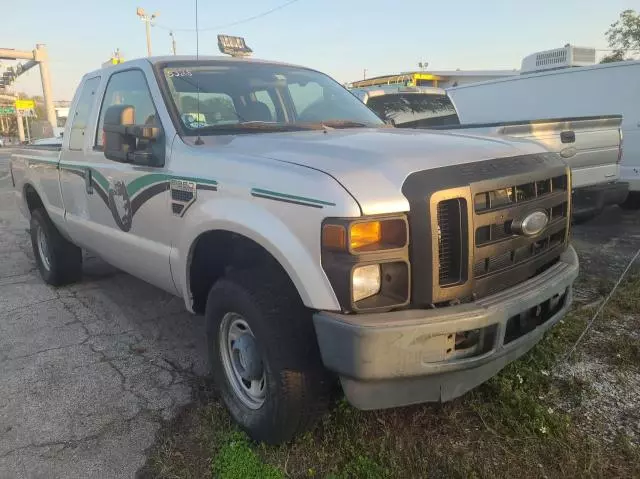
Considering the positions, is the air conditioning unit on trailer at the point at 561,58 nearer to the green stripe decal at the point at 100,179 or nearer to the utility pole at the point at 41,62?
the green stripe decal at the point at 100,179

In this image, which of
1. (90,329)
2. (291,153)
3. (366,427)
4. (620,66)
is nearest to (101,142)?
(90,329)

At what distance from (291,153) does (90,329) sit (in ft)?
9.00

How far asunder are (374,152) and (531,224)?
790mm

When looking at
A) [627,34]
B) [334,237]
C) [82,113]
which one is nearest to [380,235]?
[334,237]

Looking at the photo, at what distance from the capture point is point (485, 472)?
2.36 meters

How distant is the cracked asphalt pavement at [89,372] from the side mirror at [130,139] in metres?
1.40

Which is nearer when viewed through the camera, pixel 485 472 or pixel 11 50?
pixel 485 472

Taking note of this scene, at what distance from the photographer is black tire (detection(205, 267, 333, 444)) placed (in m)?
2.38

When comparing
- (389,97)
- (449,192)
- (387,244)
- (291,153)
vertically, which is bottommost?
(387,244)

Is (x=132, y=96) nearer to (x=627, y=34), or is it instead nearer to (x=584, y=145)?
(x=584, y=145)

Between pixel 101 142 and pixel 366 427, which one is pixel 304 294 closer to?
pixel 366 427

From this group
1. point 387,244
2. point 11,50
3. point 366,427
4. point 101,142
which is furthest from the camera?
point 11,50

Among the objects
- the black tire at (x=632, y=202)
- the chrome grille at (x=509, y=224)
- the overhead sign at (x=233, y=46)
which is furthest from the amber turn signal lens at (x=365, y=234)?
the black tire at (x=632, y=202)

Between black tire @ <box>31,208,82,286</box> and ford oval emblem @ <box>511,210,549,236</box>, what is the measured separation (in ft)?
14.5
